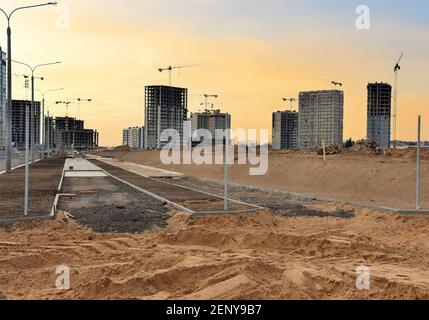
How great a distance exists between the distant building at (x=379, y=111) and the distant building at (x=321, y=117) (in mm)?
11437

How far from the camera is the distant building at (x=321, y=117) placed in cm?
14612

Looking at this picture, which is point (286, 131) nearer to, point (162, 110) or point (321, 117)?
point (321, 117)

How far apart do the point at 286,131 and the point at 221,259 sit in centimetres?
18052

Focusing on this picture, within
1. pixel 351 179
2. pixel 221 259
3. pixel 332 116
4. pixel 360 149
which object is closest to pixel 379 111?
pixel 332 116

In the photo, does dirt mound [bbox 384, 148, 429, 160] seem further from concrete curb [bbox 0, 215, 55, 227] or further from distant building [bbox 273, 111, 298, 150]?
distant building [bbox 273, 111, 298, 150]

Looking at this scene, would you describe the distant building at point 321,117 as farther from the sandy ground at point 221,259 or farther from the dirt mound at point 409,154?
Result: the sandy ground at point 221,259

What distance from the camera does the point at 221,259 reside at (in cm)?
905

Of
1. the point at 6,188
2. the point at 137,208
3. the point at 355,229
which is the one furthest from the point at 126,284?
the point at 6,188

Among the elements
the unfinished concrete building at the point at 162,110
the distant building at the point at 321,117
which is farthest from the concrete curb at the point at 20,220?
the unfinished concrete building at the point at 162,110

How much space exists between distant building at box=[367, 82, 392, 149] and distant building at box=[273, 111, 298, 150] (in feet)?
158

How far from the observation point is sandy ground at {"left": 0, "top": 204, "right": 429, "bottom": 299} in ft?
23.8

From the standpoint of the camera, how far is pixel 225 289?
7.15m

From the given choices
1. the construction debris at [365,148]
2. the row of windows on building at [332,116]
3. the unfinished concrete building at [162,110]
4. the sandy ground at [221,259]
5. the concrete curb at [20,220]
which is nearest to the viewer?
the sandy ground at [221,259]

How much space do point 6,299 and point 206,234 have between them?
5526mm
